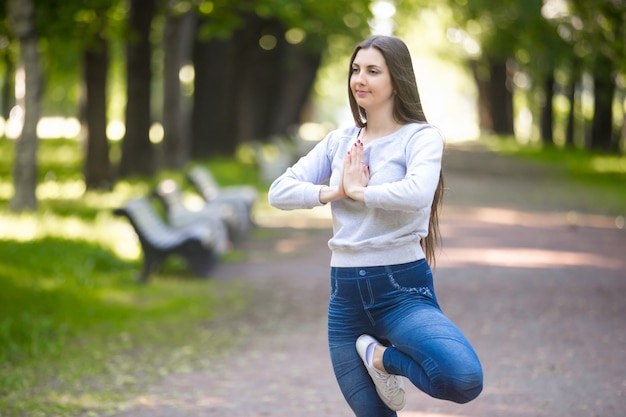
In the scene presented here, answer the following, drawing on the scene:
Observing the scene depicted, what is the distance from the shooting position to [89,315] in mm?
9609

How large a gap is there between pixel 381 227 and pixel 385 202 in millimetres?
212

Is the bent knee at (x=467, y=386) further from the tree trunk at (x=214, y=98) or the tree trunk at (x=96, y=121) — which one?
the tree trunk at (x=214, y=98)

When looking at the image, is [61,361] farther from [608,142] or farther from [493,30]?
[608,142]

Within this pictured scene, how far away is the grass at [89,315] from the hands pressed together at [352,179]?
123 inches

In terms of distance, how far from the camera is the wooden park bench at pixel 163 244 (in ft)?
38.0

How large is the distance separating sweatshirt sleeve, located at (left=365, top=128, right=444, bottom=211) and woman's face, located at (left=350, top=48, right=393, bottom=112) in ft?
0.79

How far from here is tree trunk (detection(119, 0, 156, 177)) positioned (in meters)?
20.5

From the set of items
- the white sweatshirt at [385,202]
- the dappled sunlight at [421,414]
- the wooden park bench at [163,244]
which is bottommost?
the dappled sunlight at [421,414]

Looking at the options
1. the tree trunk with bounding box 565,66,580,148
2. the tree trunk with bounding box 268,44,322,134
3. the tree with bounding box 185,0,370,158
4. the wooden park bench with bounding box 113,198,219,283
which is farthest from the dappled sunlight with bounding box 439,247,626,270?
the tree trunk with bounding box 565,66,580,148

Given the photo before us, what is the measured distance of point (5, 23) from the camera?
707 inches

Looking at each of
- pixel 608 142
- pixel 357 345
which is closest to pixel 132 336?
pixel 357 345

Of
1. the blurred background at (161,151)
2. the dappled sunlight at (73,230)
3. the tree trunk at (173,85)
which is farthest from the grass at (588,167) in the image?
the dappled sunlight at (73,230)

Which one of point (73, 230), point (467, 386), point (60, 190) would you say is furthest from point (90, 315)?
point (60, 190)

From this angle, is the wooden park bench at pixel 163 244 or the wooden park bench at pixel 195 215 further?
the wooden park bench at pixel 195 215
